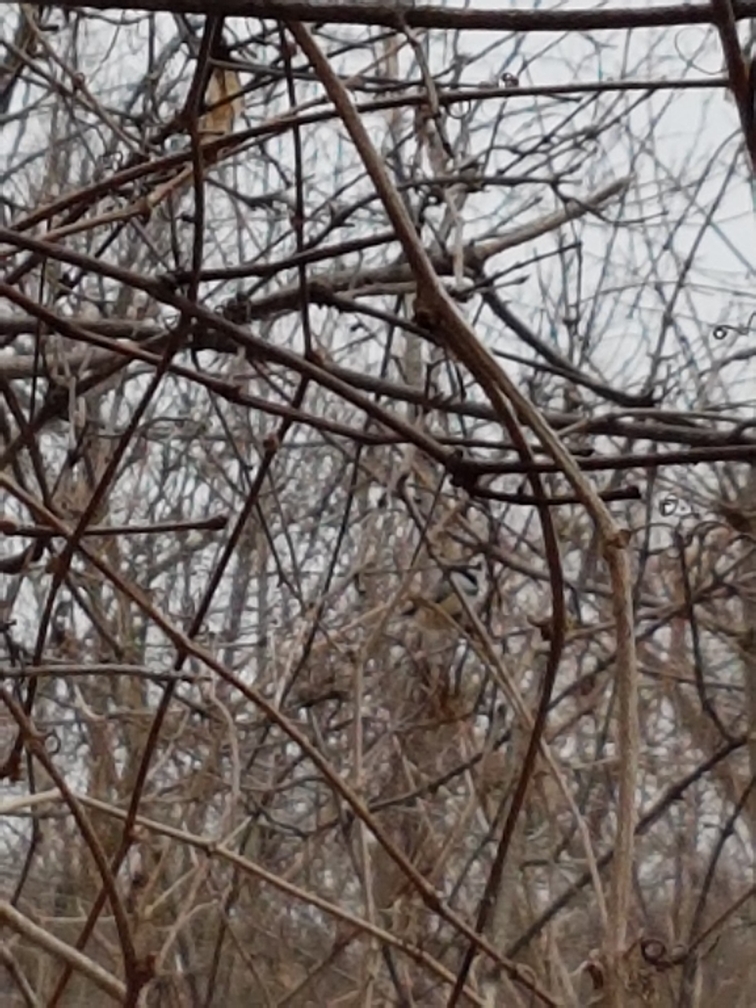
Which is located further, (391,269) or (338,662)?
(338,662)

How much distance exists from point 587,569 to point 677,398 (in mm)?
355

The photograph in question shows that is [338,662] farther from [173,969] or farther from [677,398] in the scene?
[677,398]

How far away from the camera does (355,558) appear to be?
5.37ft

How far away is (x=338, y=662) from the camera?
1584 millimetres

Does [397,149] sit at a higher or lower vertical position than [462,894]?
higher

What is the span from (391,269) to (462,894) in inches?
30.5

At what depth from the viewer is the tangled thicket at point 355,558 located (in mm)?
802

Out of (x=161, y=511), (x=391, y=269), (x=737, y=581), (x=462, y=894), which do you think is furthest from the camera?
(x=161, y=511)

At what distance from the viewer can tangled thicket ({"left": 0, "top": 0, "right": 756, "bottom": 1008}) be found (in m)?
0.80

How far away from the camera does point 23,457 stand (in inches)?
66.7

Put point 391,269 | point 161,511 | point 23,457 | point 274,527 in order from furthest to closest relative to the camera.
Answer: point 161,511 → point 274,527 → point 23,457 → point 391,269

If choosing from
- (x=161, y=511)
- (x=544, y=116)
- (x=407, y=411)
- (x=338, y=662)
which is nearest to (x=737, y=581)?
(x=407, y=411)

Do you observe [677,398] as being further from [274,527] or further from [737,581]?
[274,527]

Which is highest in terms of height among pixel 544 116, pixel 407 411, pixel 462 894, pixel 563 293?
pixel 544 116
